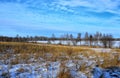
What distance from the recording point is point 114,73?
8.47m

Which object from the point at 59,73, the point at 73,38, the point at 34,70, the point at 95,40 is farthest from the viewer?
the point at 73,38

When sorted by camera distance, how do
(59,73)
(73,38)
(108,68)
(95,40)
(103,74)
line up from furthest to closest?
(73,38) < (95,40) < (108,68) < (103,74) < (59,73)

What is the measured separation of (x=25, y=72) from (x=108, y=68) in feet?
12.8

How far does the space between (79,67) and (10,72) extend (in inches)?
108

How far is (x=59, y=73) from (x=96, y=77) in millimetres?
1456

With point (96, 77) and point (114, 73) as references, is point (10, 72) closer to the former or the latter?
point (96, 77)

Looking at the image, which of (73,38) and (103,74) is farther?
(73,38)

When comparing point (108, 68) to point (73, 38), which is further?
point (73, 38)

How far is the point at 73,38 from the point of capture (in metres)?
91.8

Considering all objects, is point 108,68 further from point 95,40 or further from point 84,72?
point 95,40

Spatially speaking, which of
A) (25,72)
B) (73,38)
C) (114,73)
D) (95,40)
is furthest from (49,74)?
(73,38)

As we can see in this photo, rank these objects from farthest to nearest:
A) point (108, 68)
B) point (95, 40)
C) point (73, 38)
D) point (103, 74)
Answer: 1. point (73, 38)
2. point (95, 40)
3. point (108, 68)
4. point (103, 74)

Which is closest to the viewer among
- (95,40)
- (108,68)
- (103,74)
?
(103,74)

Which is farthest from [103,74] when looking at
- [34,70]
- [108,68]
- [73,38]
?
[73,38]
